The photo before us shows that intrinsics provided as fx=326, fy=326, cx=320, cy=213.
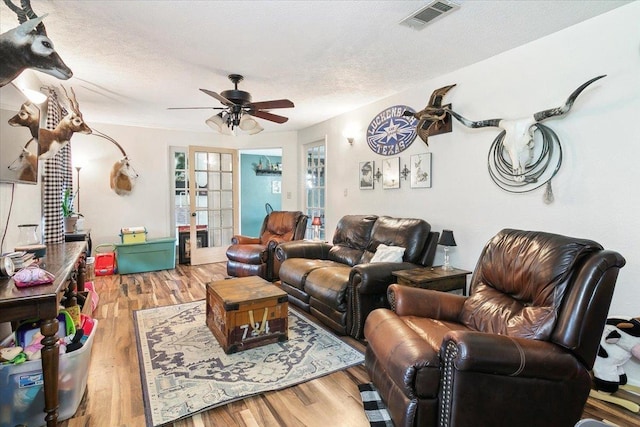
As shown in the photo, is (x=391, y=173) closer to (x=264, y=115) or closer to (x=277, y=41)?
(x=264, y=115)

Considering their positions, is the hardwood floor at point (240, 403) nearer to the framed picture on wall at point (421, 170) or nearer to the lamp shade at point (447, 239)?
the lamp shade at point (447, 239)

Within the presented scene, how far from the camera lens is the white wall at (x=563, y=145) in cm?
204

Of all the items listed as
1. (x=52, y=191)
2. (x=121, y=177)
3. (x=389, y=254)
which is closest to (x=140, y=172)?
(x=121, y=177)

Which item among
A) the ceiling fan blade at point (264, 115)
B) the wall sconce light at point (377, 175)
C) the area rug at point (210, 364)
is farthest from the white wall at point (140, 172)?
the area rug at point (210, 364)

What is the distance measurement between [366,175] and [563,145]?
221 centimetres

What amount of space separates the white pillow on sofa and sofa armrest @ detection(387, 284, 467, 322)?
0.87 m

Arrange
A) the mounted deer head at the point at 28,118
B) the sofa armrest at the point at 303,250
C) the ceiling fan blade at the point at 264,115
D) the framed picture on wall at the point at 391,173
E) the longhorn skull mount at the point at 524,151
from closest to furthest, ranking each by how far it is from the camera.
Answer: the mounted deer head at the point at 28,118 < the longhorn skull mount at the point at 524,151 < the ceiling fan blade at the point at 264,115 < the framed picture on wall at the point at 391,173 < the sofa armrest at the point at 303,250

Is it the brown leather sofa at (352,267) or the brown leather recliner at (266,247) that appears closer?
the brown leather sofa at (352,267)

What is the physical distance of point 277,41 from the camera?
8.06 ft

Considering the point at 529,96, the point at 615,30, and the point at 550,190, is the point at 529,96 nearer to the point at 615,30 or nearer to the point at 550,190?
the point at 615,30

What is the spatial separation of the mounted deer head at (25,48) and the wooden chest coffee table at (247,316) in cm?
188

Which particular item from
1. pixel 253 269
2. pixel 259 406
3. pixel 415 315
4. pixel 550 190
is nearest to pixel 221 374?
pixel 259 406

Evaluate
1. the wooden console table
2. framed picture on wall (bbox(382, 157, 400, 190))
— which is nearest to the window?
framed picture on wall (bbox(382, 157, 400, 190))

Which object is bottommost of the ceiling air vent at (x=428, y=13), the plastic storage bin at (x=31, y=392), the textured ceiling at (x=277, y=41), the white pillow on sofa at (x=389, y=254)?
the plastic storage bin at (x=31, y=392)
